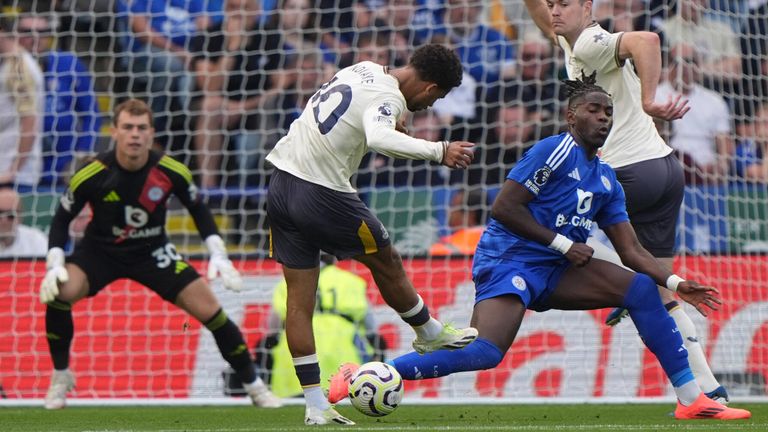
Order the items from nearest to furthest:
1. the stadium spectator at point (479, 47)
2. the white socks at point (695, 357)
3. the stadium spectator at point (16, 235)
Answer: the white socks at point (695, 357)
the stadium spectator at point (16, 235)
the stadium spectator at point (479, 47)

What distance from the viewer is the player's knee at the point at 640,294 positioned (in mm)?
5414

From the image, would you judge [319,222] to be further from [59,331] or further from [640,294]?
[59,331]

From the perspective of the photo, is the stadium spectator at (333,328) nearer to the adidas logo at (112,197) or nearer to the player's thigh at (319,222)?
the adidas logo at (112,197)

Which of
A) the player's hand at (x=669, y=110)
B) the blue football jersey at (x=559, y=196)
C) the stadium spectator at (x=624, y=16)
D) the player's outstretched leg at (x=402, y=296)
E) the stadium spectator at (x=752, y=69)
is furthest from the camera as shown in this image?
the stadium spectator at (x=624, y=16)

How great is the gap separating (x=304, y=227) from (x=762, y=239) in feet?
14.8

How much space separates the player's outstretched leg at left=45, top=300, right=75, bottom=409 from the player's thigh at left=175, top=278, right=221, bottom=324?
68 cm

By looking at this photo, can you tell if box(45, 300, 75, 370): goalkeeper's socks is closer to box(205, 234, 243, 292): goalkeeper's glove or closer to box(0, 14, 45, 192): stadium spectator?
box(205, 234, 243, 292): goalkeeper's glove

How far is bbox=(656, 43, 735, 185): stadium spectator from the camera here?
29.5 feet

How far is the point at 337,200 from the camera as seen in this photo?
552cm

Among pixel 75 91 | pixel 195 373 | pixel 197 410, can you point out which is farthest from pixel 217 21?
pixel 197 410

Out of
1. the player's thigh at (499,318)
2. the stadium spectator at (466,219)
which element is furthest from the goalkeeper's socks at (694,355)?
the stadium spectator at (466,219)

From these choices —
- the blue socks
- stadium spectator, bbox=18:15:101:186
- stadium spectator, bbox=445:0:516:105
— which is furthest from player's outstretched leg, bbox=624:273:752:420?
stadium spectator, bbox=18:15:101:186

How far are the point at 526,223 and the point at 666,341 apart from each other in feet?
2.67

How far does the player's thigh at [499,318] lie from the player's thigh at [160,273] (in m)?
2.43
